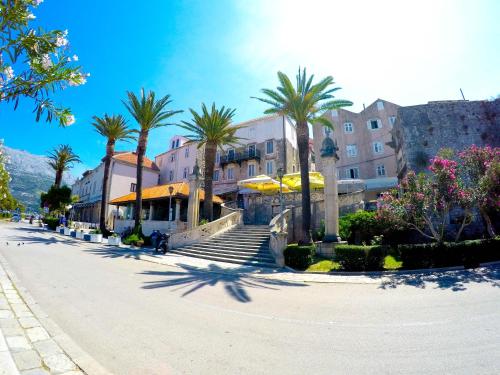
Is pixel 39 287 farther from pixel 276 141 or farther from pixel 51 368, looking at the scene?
pixel 276 141

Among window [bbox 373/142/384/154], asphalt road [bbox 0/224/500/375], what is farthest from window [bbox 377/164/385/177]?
asphalt road [bbox 0/224/500/375]

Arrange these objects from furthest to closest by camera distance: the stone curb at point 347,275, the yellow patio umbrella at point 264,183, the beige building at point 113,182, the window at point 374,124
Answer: the beige building at point 113,182 → the window at point 374,124 → the yellow patio umbrella at point 264,183 → the stone curb at point 347,275

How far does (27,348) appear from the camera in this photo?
3779mm

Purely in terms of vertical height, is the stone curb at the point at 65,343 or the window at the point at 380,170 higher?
the window at the point at 380,170

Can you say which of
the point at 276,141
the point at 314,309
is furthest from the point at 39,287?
the point at 276,141

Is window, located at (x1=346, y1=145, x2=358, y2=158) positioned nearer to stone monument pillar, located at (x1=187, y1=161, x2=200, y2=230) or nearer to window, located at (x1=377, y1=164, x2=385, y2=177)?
window, located at (x1=377, y1=164, x2=385, y2=177)

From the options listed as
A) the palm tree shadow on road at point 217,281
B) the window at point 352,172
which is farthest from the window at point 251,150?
the palm tree shadow on road at point 217,281

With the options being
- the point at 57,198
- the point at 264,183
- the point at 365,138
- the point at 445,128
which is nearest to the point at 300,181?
the point at 264,183

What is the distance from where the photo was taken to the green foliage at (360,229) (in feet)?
50.1

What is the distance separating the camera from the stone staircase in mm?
14430

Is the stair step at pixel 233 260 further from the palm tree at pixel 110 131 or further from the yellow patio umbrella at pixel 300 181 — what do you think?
the palm tree at pixel 110 131

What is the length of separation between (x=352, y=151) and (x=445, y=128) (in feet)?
49.2

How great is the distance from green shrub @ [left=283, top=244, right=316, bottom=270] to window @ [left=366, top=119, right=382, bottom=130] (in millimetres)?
28888

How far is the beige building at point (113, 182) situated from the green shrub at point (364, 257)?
3841 centimetres
